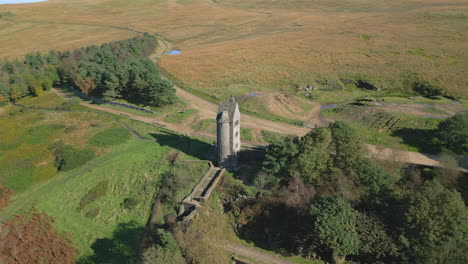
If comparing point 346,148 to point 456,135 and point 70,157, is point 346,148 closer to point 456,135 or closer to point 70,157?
point 456,135

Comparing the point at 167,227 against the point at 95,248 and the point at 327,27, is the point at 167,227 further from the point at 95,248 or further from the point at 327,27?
the point at 327,27

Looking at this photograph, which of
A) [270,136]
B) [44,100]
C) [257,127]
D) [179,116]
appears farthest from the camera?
[44,100]

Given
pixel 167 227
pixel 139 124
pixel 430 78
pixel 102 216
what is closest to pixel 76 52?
pixel 139 124

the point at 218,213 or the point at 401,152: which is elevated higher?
the point at 401,152

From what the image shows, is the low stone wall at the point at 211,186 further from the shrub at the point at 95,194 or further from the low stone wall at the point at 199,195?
the shrub at the point at 95,194

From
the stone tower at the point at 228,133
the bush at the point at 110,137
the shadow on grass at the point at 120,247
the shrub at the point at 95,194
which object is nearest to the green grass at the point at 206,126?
the bush at the point at 110,137

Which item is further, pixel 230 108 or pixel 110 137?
pixel 110 137

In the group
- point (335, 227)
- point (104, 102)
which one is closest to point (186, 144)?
point (335, 227)
